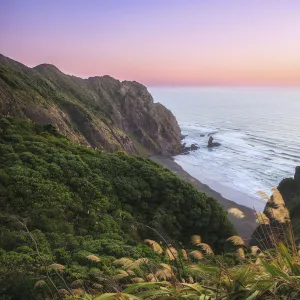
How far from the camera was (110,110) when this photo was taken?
8350 centimetres

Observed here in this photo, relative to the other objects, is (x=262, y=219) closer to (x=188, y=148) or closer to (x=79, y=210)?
Result: (x=79, y=210)

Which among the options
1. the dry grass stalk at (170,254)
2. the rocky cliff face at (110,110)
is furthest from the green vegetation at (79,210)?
the rocky cliff face at (110,110)

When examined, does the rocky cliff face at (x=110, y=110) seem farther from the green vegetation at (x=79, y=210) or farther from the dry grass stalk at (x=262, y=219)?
the dry grass stalk at (x=262, y=219)

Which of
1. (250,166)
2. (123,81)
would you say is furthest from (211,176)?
(123,81)

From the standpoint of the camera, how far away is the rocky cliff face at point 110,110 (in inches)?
2197

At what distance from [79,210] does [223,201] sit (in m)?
28.4

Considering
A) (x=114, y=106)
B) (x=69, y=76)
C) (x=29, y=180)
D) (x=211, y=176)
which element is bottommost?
(x=211, y=176)

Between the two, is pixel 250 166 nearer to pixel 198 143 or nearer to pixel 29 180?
pixel 198 143

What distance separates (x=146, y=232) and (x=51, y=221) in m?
5.37

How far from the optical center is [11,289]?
24.1 ft

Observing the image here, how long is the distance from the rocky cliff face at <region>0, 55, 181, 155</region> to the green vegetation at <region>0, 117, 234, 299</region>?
101 feet

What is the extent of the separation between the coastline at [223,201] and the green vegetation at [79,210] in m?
3.63

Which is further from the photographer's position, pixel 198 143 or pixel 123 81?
pixel 123 81

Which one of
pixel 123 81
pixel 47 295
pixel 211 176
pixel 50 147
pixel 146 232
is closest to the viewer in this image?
pixel 47 295
